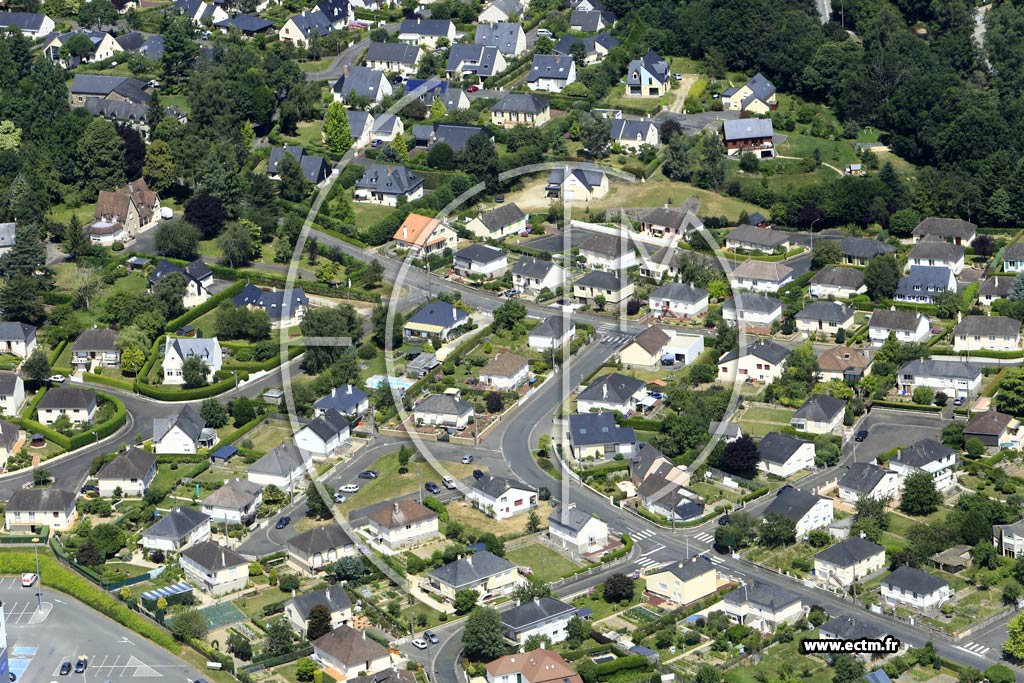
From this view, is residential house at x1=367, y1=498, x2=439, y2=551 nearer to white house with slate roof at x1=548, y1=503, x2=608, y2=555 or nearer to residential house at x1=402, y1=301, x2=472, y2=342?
white house with slate roof at x1=548, y1=503, x2=608, y2=555

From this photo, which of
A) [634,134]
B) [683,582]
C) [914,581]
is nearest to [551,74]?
[634,134]

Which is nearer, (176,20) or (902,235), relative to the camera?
(902,235)

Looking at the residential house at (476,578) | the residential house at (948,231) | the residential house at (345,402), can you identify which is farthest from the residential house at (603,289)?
the residential house at (476,578)

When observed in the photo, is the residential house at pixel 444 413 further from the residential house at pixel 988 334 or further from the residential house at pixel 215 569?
the residential house at pixel 988 334

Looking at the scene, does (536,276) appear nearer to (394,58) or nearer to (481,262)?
(481,262)

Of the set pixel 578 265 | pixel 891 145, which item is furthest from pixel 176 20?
pixel 891 145

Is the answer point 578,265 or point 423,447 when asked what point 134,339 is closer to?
point 423,447

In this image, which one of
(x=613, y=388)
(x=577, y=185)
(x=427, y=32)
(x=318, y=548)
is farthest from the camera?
(x=427, y=32)
